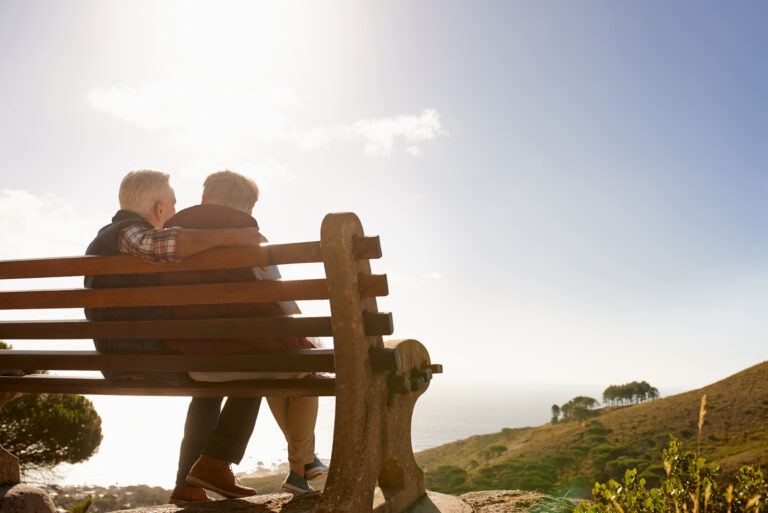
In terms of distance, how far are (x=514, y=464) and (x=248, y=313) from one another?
56195 millimetres

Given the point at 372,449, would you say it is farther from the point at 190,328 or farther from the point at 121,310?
the point at 121,310

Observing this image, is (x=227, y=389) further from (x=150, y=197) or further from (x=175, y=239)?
(x=150, y=197)

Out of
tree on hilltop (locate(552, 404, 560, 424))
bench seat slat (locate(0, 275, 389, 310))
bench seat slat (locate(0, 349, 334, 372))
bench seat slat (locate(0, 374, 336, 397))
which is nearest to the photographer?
bench seat slat (locate(0, 275, 389, 310))

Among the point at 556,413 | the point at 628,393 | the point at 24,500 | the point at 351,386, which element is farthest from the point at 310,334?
the point at 628,393

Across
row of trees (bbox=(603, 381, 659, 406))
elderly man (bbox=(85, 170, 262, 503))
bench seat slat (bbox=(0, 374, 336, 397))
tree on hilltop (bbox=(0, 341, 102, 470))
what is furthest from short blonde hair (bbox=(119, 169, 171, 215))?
row of trees (bbox=(603, 381, 659, 406))

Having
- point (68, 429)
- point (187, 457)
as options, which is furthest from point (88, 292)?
point (68, 429)

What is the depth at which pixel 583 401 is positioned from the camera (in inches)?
3398

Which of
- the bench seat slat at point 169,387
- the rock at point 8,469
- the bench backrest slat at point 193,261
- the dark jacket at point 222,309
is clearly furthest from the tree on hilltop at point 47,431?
the dark jacket at point 222,309

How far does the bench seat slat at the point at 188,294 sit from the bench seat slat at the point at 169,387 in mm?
481

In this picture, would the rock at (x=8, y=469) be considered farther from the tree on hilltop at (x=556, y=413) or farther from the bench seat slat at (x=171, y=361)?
the tree on hilltop at (x=556, y=413)

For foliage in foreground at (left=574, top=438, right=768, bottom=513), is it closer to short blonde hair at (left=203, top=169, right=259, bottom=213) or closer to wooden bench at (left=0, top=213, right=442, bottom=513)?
wooden bench at (left=0, top=213, right=442, bottom=513)

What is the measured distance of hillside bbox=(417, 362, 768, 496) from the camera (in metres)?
45.1

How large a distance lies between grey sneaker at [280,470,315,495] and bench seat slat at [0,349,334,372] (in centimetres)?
111

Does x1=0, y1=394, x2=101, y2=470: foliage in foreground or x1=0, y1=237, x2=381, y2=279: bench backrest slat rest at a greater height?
x1=0, y1=237, x2=381, y2=279: bench backrest slat
